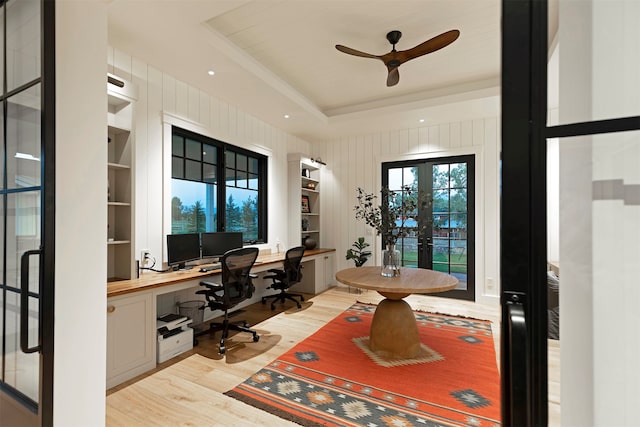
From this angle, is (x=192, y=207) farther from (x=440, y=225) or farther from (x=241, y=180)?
(x=440, y=225)

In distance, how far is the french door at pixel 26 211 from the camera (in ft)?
3.80

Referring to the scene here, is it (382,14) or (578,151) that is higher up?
(382,14)

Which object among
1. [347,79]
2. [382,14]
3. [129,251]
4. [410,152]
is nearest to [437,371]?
[129,251]

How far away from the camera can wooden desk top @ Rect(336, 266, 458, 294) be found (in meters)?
2.55

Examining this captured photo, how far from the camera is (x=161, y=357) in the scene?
105 inches

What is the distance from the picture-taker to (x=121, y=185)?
108 inches

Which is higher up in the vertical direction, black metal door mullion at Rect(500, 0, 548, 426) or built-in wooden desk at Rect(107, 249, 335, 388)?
black metal door mullion at Rect(500, 0, 548, 426)

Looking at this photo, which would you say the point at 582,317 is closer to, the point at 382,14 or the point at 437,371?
the point at 437,371

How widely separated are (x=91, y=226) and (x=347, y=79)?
3.29m

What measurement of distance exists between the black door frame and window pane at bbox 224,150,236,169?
13.1 ft

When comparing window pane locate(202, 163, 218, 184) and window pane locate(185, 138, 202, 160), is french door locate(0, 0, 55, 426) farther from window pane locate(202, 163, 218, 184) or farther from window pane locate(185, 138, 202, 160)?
window pane locate(202, 163, 218, 184)

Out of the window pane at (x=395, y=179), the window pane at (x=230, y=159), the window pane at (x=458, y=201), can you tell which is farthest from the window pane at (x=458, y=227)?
the window pane at (x=230, y=159)

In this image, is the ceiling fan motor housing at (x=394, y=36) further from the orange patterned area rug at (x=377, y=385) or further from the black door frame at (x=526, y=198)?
the orange patterned area rug at (x=377, y=385)

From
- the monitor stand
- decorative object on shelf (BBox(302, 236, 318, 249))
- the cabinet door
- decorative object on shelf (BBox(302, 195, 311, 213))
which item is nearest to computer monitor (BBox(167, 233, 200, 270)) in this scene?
the monitor stand
